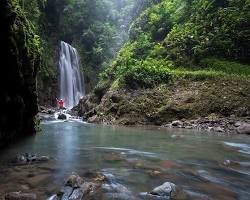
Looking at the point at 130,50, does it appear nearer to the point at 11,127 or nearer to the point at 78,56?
the point at 78,56

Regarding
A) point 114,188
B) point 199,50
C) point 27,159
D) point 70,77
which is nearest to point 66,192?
point 114,188

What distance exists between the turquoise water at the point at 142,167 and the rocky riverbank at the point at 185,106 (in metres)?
7.06

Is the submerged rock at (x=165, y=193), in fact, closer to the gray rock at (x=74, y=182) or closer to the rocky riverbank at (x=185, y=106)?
the gray rock at (x=74, y=182)

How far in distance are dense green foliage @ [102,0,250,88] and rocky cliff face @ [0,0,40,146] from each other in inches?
451

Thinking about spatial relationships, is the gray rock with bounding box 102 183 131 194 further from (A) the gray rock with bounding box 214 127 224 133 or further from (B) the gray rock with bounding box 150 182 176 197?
(A) the gray rock with bounding box 214 127 224 133

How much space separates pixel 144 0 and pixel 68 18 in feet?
36.8

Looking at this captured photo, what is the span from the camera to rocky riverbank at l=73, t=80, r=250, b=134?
1839cm

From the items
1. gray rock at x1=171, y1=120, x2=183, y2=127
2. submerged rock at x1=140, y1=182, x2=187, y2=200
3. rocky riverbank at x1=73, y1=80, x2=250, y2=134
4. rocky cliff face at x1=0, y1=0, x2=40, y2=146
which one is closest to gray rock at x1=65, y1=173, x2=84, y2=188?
submerged rock at x1=140, y1=182, x2=187, y2=200

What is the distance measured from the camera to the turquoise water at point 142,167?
575cm

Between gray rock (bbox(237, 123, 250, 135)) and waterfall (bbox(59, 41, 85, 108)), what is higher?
waterfall (bbox(59, 41, 85, 108))

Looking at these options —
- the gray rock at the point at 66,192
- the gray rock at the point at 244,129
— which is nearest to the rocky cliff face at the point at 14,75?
the gray rock at the point at 66,192

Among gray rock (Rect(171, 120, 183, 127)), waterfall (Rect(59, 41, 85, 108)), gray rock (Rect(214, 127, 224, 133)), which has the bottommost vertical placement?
gray rock (Rect(214, 127, 224, 133))

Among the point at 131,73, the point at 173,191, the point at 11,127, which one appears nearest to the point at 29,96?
the point at 11,127

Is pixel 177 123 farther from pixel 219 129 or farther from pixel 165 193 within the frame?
pixel 165 193
